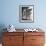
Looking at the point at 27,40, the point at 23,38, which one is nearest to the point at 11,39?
the point at 23,38

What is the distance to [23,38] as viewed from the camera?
12.1 ft

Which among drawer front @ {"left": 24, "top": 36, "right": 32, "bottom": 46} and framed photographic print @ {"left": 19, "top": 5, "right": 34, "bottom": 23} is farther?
framed photographic print @ {"left": 19, "top": 5, "right": 34, "bottom": 23}

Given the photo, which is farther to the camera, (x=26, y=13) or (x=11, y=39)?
(x=26, y=13)

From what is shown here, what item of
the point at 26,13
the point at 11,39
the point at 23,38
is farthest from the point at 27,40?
the point at 26,13

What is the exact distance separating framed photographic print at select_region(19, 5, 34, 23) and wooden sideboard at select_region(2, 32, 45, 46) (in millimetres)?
645

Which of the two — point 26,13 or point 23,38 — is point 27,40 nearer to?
point 23,38

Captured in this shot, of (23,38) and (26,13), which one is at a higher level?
(26,13)

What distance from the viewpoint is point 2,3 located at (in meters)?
4.16

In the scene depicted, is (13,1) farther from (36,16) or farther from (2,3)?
(36,16)

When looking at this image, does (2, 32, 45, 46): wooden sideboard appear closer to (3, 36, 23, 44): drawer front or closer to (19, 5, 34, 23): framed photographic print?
(3, 36, 23, 44): drawer front

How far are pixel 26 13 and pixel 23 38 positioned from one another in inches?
35.6

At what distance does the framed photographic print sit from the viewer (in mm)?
4160

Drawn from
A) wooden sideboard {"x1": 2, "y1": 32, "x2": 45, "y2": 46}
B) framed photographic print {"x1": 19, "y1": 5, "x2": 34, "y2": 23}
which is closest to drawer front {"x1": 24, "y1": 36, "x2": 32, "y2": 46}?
wooden sideboard {"x1": 2, "y1": 32, "x2": 45, "y2": 46}

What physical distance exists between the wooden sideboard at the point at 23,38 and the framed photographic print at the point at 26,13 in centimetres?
65
